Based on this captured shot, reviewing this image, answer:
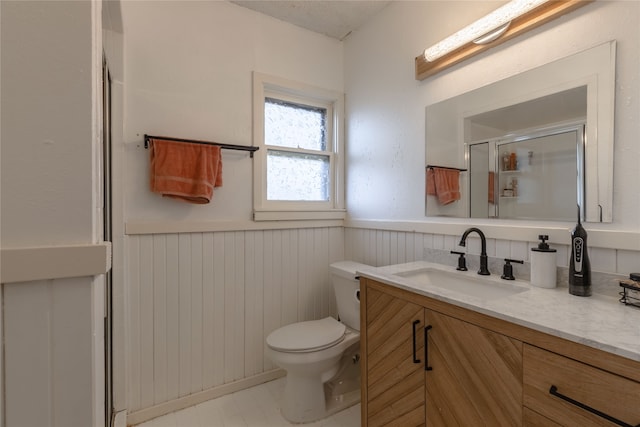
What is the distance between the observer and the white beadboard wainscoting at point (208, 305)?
1.69 m

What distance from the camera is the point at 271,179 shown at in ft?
7.05

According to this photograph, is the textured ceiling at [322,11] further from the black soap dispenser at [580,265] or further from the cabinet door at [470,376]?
the cabinet door at [470,376]

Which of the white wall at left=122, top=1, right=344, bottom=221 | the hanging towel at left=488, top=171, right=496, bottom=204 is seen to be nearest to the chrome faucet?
the hanging towel at left=488, top=171, right=496, bottom=204

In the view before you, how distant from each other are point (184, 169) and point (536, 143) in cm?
173

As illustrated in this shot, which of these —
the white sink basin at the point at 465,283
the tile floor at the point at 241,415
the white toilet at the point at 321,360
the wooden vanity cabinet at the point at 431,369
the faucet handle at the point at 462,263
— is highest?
the faucet handle at the point at 462,263

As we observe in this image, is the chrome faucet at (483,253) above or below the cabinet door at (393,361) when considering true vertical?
above

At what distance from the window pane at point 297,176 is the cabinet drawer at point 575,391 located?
168 centimetres

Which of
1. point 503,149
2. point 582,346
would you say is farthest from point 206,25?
point 582,346

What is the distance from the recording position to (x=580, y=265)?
105cm

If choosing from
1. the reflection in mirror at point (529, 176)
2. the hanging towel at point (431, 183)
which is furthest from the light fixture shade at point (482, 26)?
the hanging towel at point (431, 183)

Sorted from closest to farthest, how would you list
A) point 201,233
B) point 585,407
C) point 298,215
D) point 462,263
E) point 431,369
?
point 585,407, point 431,369, point 462,263, point 201,233, point 298,215

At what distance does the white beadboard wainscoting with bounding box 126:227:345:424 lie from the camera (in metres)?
1.69

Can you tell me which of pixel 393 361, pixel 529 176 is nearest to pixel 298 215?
pixel 393 361

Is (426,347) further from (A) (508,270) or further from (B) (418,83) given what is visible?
(B) (418,83)
